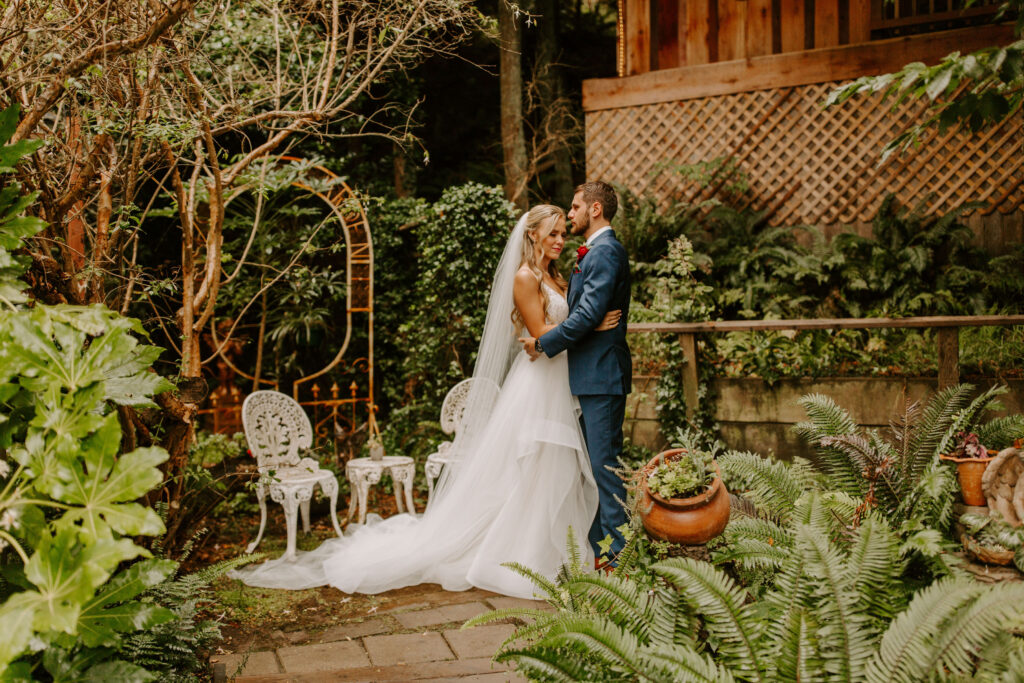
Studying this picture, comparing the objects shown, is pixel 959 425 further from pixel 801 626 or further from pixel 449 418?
pixel 449 418

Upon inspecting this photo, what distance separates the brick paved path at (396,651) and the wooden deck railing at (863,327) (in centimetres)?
197

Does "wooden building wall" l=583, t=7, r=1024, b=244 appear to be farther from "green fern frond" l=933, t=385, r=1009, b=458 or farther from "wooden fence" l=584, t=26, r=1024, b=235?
"green fern frond" l=933, t=385, r=1009, b=458

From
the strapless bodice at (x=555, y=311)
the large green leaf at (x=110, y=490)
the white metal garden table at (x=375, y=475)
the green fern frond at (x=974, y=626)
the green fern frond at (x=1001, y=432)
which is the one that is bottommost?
the white metal garden table at (x=375, y=475)

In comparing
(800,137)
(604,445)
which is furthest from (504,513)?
(800,137)

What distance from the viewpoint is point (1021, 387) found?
4449 mm

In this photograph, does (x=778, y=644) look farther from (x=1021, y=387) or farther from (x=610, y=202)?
(x=1021, y=387)

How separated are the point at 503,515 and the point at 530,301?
114 centimetres

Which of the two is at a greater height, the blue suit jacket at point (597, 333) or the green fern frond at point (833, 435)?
the blue suit jacket at point (597, 333)

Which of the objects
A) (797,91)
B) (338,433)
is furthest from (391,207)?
(797,91)

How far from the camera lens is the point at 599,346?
387 centimetres

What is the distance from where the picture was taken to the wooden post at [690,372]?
194 inches

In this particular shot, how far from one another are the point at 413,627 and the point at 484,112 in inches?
308

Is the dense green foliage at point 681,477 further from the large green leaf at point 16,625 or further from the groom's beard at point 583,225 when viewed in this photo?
the large green leaf at point 16,625

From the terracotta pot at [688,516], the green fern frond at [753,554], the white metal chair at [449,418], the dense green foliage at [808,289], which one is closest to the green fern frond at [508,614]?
the terracotta pot at [688,516]
